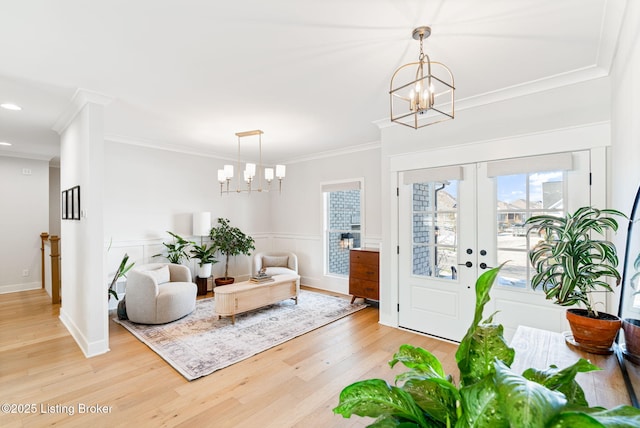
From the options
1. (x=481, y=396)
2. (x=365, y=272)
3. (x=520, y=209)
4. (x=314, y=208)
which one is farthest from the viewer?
(x=314, y=208)

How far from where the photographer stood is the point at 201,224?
17.7ft

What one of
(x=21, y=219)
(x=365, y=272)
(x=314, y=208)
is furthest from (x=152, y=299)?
(x=21, y=219)

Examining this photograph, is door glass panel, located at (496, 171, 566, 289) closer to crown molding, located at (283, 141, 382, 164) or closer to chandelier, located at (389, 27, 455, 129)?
chandelier, located at (389, 27, 455, 129)

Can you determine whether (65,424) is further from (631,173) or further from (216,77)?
(631,173)

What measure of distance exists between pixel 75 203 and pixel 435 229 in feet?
13.5

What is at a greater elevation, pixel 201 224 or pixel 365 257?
pixel 201 224

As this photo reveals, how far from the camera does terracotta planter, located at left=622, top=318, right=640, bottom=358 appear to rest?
1.32m

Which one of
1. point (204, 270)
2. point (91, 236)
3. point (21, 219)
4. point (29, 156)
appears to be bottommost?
point (204, 270)

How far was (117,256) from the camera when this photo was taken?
4703mm

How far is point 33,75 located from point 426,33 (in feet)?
10.5

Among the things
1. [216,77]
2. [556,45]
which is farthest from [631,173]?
[216,77]

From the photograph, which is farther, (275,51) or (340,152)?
(340,152)

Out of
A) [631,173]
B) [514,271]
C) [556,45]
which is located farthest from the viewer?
[514,271]

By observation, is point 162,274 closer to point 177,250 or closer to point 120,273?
point 120,273
